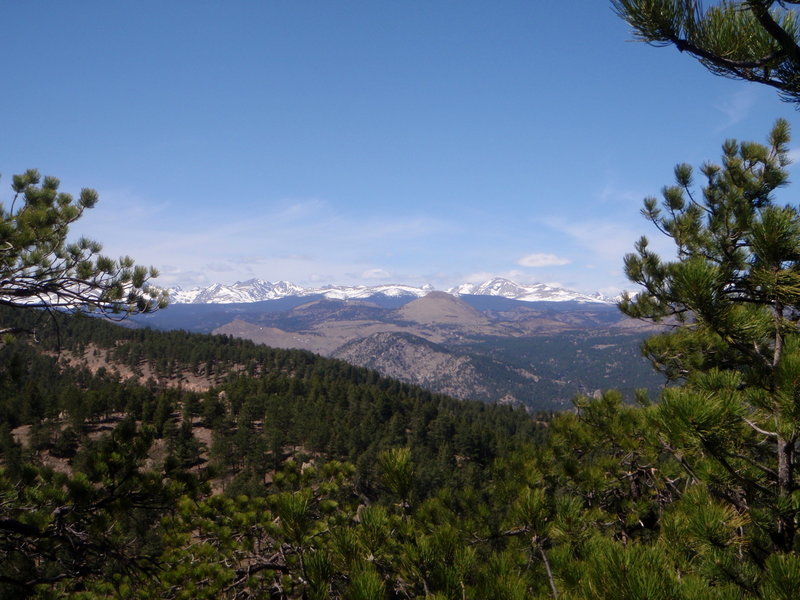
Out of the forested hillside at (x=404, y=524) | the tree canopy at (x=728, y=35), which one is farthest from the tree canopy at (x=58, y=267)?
the tree canopy at (x=728, y=35)

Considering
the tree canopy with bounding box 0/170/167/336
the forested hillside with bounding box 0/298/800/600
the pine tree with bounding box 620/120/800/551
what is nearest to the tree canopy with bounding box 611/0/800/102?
the pine tree with bounding box 620/120/800/551

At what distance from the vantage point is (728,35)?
347 centimetres

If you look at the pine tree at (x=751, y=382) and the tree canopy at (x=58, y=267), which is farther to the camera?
the tree canopy at (x=58, y=267)

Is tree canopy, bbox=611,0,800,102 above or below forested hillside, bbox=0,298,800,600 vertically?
above

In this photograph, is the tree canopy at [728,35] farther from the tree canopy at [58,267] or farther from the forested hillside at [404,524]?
the tree canopy at [58,267]

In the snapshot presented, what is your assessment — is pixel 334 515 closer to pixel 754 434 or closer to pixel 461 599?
pixel 461 599

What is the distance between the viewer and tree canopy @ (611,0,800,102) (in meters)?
3.38

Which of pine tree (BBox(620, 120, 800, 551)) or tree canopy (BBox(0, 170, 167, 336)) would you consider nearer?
pine tree (BBox(620, 120, 800, 551))

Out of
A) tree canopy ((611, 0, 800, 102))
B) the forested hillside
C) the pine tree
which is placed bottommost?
the forested hillside

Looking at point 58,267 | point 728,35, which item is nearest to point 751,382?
point 728,35

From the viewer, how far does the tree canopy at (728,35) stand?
3.38 m

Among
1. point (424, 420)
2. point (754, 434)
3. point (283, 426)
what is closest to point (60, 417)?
point (283, 426)

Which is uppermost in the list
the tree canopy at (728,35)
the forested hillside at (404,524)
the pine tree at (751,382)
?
the tree canopy at (728,35)

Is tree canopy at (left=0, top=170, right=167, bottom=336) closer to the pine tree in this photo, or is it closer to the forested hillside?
the forested hillside
